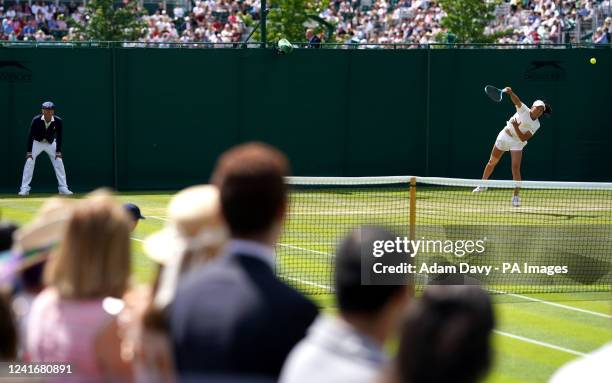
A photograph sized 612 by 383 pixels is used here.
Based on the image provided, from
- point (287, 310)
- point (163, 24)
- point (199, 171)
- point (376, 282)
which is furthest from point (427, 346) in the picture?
point (163, 24)

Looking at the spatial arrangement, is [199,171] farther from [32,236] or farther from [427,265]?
[32,236]

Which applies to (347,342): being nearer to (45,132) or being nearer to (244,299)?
(244,299)

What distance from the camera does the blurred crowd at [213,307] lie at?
3.64m

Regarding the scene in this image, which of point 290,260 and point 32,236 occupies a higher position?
point 32,236

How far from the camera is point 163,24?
37.2 metres

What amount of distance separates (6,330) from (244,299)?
33.0 inches

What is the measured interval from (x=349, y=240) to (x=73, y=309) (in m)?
1.27

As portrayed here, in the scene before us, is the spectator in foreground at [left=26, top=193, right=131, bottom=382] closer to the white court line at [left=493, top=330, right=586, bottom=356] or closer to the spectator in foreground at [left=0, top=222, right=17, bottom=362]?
the spectator in foreground at [left=0, top=222, right=17, bottom=362]

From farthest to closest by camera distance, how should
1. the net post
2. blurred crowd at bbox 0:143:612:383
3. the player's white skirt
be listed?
1. the player's white skirt
2. the net post
3. blurred crowd at bbox 0:143:612:383

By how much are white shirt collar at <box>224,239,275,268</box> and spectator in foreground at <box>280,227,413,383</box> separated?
1.73 ft

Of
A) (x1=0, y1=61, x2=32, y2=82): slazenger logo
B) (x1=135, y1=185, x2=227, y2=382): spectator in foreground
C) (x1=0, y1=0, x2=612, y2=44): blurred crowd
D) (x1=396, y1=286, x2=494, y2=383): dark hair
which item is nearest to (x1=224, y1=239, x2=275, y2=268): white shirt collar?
(x1=135, y1=185, x2=227, y2=382): spectator in foreground

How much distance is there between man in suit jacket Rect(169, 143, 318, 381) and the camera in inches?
156

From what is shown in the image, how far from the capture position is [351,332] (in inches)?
142

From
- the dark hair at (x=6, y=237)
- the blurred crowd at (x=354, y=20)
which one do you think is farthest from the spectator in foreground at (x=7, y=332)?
the blurred crowd at (x=354, y=20)
